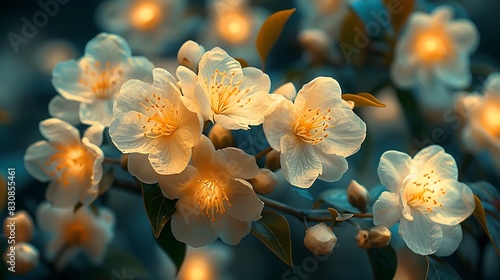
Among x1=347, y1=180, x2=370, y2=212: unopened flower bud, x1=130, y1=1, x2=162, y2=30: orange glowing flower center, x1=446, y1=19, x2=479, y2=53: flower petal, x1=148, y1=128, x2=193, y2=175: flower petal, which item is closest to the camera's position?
x1=148, y1=128, x2=193, y2=175: flower petal

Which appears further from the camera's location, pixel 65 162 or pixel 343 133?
pixel 65 162

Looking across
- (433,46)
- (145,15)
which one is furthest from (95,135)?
(433,46)

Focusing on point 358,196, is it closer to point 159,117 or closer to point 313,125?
point 313,125

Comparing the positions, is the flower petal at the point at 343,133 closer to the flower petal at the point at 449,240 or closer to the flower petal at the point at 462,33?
the flower petal at the point at 449,240

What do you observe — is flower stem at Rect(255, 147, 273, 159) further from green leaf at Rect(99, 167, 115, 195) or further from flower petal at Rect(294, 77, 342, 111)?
green leaf at Rect(99, 167, 115, 195)

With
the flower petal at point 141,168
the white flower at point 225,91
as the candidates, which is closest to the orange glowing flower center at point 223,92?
the white flower at point 225,91

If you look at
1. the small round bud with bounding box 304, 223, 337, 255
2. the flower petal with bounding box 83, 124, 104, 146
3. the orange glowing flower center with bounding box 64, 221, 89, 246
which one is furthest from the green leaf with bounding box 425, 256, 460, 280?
the orange glowing flower center with bounding box 64, 221, 89, 246
